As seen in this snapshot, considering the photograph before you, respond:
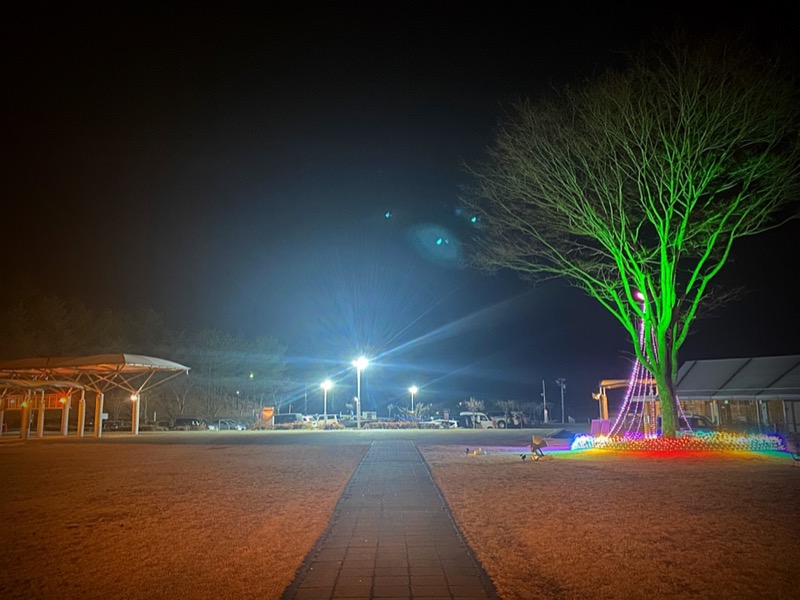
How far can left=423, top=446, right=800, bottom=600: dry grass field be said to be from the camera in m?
5.32

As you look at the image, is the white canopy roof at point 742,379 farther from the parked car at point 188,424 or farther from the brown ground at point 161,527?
the parked car at point 188,424

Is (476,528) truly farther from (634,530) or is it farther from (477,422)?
(477,422)

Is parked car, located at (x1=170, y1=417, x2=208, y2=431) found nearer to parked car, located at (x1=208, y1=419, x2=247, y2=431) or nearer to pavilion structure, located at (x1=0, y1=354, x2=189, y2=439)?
parked car, located at (x1=208, y1=419, x2=247, y2=431)

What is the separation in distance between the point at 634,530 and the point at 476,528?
195 centimetres

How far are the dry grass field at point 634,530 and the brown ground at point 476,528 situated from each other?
0.08 ft

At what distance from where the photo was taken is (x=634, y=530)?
730 cm

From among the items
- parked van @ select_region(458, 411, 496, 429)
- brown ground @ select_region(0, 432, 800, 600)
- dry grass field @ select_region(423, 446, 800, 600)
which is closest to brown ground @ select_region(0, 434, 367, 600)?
brown ground @ select_region(0, 432, 800, 600)

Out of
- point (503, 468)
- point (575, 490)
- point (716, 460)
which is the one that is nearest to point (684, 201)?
point (716, 460)

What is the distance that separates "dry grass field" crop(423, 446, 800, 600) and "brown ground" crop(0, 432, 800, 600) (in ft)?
0.08

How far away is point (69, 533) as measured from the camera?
25.1ft

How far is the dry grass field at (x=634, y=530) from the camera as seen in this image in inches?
209

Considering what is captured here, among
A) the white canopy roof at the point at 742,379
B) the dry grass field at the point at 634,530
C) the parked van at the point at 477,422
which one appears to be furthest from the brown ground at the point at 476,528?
the parked van at the point at 477,422

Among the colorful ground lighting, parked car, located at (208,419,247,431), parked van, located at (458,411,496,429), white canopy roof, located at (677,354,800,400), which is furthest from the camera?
parked car, located at (208,419,247,431)

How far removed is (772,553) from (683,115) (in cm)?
1414
